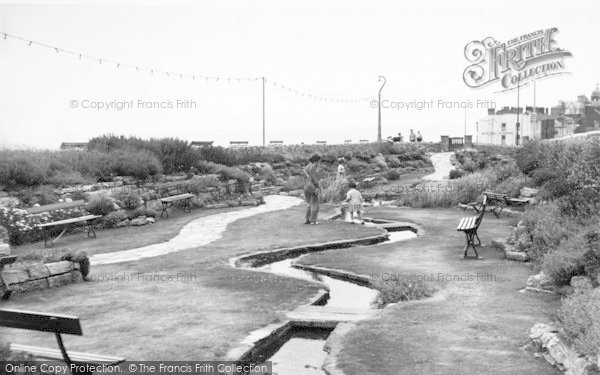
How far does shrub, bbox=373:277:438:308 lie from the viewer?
8.55m

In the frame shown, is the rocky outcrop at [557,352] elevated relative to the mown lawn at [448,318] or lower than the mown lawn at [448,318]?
elevated

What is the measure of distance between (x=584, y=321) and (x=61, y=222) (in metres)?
11.3

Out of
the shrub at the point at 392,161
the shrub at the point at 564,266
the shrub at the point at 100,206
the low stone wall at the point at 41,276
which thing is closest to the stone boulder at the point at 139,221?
the shrub at the point at 100,206

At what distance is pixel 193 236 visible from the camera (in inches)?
569

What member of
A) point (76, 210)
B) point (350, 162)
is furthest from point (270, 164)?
point (76, 210)

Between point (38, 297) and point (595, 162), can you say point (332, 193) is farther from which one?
point (38, 297)

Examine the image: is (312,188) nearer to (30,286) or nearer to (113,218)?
(113,218)

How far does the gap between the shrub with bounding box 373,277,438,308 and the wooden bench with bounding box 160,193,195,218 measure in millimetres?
10607

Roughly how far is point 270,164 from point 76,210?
15.6 meters

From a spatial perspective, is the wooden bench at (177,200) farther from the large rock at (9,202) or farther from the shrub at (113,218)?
the large rock at (9,202)

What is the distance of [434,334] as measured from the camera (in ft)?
22.2

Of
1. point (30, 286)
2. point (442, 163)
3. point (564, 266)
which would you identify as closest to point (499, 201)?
point (564, 266)

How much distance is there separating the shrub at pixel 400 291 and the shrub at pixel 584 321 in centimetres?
238

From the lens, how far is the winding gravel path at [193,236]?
→ 39.0 feet
